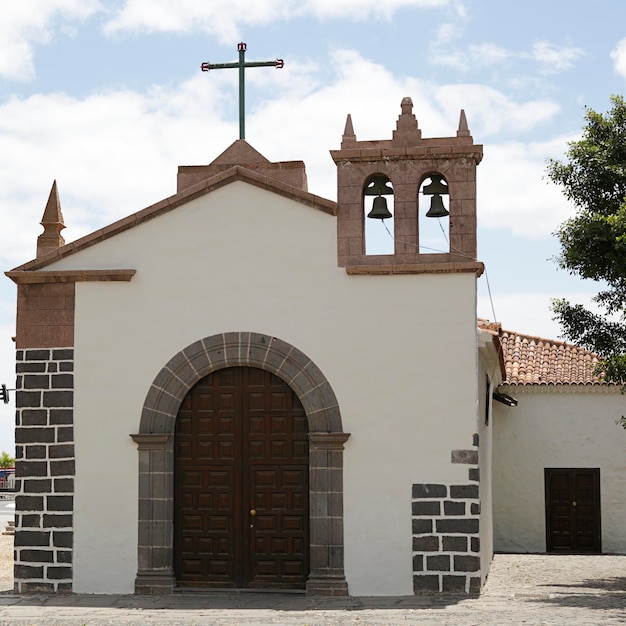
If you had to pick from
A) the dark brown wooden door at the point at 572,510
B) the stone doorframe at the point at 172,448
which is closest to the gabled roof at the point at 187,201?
the stone doorframe at the point at 172,448

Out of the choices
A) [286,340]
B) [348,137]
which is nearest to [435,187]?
[348,137]

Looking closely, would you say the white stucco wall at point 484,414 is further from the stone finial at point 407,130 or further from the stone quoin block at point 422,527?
the stone finial at point 407,130

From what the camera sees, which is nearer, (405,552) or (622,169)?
(405,552)

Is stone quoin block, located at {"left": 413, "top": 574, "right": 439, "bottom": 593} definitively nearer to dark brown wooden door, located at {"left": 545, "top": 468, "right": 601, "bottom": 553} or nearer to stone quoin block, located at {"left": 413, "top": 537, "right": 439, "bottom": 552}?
stone quoin block, located at {"left": 413, "top": 537, "right": 439, "bottom": 552}

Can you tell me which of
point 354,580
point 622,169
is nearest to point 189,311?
point 354,580

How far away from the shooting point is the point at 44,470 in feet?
39.6

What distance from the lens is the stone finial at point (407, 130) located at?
12.0 meters

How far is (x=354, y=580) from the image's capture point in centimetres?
1151

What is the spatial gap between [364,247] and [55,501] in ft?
14.7

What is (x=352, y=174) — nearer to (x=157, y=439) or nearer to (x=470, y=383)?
(x=470, y=383)

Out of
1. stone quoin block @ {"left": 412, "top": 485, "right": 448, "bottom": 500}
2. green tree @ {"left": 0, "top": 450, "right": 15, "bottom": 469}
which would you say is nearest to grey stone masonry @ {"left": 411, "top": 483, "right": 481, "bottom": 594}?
stone quoin block @ {"left": 412, "top": 485, "right": 448, "bottom": 500}

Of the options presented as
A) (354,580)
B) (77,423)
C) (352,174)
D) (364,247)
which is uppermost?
(352,174)

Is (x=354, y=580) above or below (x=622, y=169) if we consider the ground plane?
below

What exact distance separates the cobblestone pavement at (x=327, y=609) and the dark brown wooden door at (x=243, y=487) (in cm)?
35
